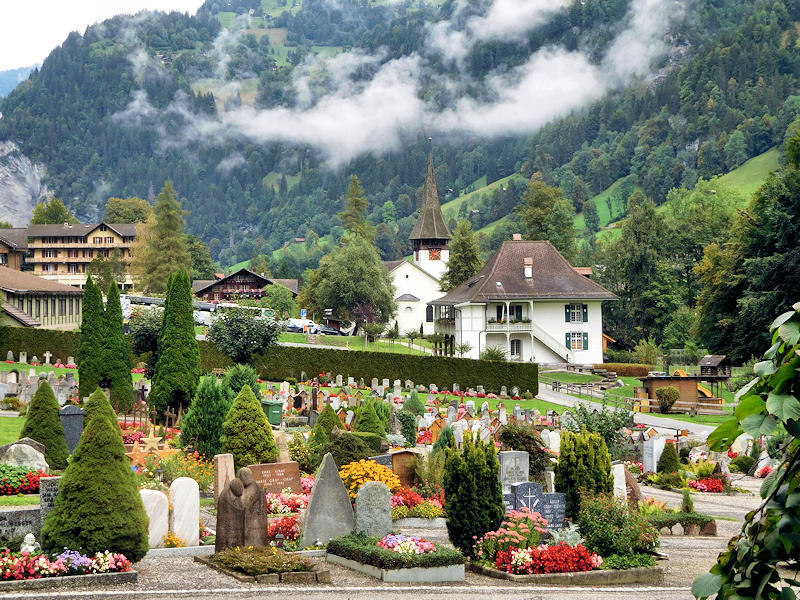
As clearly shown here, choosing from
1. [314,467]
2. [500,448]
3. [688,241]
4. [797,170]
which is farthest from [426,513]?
[688,241]

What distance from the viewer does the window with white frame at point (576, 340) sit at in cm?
7400

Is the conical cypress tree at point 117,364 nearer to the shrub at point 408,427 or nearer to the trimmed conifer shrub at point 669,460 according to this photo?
the shrub at point 408,427

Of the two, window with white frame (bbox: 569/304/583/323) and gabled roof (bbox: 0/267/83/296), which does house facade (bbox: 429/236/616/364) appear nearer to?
window with white frame (bbox: 569/304/583/323)

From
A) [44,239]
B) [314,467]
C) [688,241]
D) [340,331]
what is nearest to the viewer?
[314,467]

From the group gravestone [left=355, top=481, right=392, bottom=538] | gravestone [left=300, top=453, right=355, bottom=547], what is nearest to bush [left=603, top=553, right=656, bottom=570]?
gravestone [left=355, top=481, right=392, bottom=538]

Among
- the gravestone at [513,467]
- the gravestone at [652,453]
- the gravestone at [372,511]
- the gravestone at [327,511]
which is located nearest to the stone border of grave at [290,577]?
the gravestone at [372,511]

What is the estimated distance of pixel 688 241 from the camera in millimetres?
96938

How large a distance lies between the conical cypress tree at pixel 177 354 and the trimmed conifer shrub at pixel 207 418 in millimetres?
6183

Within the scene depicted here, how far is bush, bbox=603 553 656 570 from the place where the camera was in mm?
18922

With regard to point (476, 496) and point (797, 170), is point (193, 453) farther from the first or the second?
point (797, 170)

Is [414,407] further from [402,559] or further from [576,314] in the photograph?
[576,314]

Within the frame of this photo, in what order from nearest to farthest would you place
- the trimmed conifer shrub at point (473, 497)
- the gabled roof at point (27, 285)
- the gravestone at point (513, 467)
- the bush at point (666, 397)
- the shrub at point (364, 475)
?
the trimmed conifer shrub at point (473, 497)
the shrub at point (364, 475)
the gravestone at point (513, 467)
the bush at point (666, 397)
the gabled roof at point (27, 285)

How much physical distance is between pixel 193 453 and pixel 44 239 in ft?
Answer: 381

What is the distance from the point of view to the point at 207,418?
98.7ft
